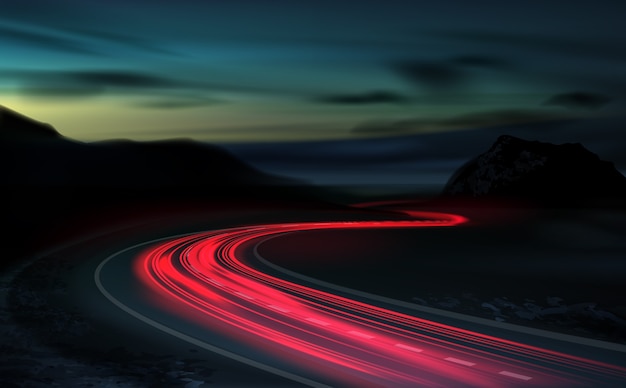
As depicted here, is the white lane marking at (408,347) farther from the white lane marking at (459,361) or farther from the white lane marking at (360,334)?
the white lane marking at (360,334)

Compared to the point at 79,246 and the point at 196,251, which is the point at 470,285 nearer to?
the point at 196,251

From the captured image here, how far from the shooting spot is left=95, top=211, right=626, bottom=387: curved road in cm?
1123

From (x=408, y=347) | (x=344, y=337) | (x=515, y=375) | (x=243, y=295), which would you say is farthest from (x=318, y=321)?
(x=515, y=375)

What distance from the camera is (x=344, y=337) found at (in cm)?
1416

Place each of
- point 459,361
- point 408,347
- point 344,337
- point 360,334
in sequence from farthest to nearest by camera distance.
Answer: point 360,334, point 344,337, point 408,347, point 459,361

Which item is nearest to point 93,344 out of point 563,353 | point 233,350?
point 233,350

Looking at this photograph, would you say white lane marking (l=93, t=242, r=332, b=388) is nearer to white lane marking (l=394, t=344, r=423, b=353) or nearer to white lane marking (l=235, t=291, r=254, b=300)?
white lane marking (l=394, t=344, r=423, b=353)

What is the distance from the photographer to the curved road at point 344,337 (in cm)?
1123

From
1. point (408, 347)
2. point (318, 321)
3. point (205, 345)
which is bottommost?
point (205, 345)

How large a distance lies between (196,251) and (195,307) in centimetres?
1795

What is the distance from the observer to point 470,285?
22953mm

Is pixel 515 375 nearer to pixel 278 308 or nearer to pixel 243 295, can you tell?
pixel 278 308

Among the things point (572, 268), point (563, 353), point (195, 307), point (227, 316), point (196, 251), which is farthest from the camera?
point (196, 251)

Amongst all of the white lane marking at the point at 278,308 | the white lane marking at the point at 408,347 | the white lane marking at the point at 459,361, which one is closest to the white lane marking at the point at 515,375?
the white lane marking at the point at 459,361
